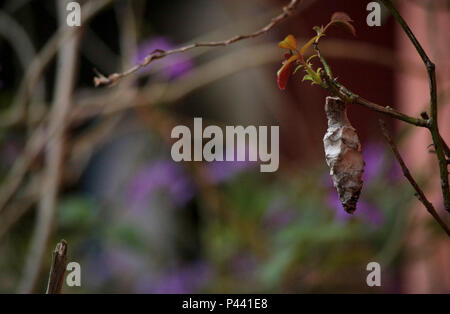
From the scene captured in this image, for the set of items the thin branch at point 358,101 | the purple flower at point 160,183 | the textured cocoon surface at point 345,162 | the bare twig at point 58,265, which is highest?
the purple flower at point 160,183

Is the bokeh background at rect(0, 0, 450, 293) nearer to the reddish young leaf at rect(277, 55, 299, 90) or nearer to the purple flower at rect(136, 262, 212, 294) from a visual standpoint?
the purple flower at rect(136, 262, 212, 294)

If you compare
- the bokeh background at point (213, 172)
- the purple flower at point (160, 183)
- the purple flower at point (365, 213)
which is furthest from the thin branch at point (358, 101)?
the purple flower at point (160, 183)

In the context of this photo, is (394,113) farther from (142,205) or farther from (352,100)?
(142,205)

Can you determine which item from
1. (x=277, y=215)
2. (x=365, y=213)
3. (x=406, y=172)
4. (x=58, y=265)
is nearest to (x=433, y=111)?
(x=406, y=172)

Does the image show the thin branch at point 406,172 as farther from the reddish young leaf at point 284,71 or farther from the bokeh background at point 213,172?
the bokeh background at point 213,172

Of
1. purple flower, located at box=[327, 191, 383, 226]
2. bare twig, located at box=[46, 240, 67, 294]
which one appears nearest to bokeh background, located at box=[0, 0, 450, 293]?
purple flower, located at box=[327, 191, 383, 226]
